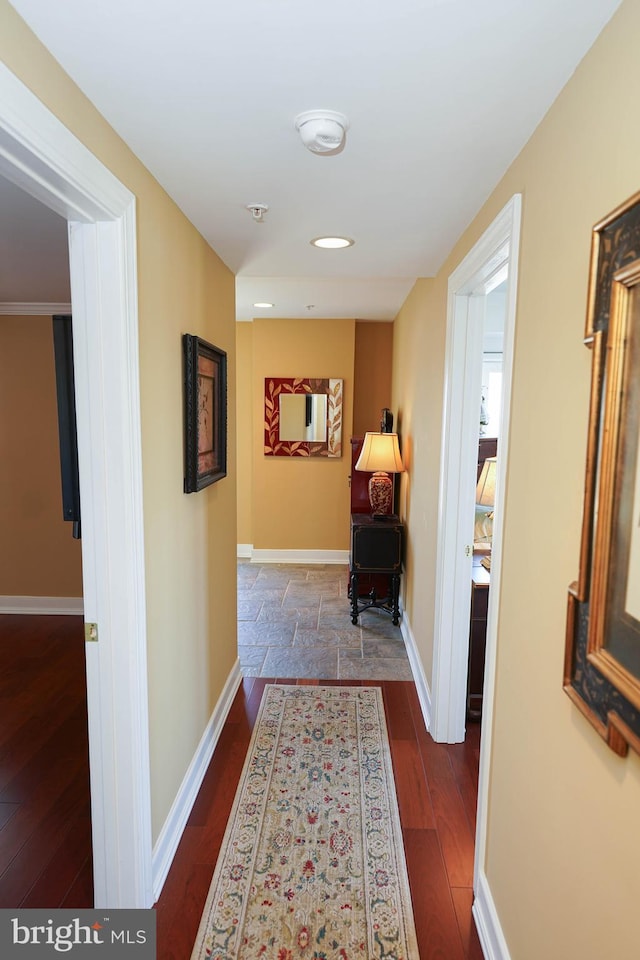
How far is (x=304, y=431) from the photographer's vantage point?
218 inches

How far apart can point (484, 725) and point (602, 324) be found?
1.31 metres

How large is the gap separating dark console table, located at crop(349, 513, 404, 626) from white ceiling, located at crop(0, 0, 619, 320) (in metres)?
2.48

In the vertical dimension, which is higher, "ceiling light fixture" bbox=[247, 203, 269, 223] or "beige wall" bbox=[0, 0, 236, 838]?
"ceiling light fixture" bbox=[247, 203, 269, 223]

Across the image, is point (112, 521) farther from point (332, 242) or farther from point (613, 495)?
point (332, 242)

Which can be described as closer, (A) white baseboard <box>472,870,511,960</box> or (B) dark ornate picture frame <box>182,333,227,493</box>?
(A) white baseboard <box>472,870,511,960</box>

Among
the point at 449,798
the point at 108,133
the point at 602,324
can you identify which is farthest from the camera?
the point at 449,798

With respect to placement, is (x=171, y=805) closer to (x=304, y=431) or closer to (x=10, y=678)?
(x=10, y=678)

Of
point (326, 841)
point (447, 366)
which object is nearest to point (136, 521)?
point (326, 841)

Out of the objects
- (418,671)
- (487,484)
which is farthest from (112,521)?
(418,671)

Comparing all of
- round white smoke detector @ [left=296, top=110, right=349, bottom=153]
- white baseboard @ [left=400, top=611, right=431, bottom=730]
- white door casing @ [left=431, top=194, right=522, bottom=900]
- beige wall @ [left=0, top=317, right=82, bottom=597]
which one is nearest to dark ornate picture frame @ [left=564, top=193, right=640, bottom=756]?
round white smoke detector @ [left=296, top=110, right=349, bottom=153]

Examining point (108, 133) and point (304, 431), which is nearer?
point (108, 133)

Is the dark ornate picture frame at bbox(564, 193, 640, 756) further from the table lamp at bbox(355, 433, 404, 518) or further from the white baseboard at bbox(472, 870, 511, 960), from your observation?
the table lamp at bbox(355, 433, 404, 518)

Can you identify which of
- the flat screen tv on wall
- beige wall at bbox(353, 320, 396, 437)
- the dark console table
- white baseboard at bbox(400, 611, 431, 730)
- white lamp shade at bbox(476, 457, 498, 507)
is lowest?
white baseboard at bbox(400, 611, 431, 730)

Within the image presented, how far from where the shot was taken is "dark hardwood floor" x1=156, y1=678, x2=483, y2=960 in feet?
5.44
